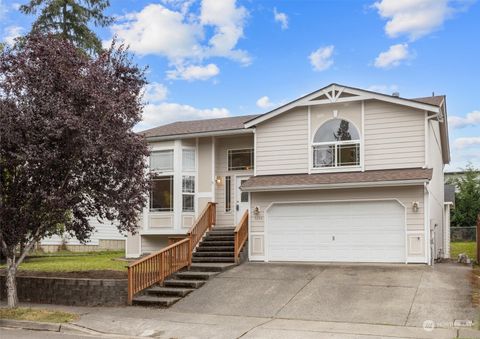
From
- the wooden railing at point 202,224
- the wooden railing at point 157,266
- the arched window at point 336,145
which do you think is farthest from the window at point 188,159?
the arched window at point 336,145

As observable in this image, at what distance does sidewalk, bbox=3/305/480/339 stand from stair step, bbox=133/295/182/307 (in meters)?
0.62

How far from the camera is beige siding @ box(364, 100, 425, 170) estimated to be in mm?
15828

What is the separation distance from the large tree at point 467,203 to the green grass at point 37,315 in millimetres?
27776

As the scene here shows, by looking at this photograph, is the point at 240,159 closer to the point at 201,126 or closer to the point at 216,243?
the point at 201,126

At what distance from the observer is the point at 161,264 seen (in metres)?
14.2

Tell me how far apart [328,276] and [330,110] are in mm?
5560

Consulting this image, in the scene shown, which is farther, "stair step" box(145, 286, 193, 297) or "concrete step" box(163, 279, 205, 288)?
"concrete step" box(163, 279, 205, 288)

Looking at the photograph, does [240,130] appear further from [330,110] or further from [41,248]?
[41,248]

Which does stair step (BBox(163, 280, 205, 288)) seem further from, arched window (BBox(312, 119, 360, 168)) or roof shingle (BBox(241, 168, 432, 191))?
arched window (BBox(312, 119, 360, 168))

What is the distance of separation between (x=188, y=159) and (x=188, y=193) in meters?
1.32

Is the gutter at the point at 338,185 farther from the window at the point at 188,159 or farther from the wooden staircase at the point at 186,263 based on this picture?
the window at the point at 188,159

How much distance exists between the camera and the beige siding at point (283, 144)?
56.5 feet

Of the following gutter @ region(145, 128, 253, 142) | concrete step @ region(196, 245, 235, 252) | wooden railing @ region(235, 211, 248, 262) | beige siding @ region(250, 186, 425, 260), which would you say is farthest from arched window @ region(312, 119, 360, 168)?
concrete step @ region(196, 245, 235, 252)

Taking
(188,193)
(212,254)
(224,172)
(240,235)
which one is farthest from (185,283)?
(224,172)
